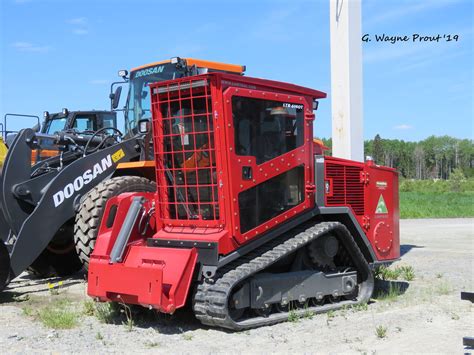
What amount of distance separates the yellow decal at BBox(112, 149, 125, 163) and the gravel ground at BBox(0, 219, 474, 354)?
1.92 m

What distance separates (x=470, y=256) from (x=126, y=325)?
784 centimetres

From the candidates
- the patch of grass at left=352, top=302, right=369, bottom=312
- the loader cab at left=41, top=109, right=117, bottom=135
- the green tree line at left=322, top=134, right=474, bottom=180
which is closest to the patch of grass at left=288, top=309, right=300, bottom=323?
the patch of grass at left=352, top=302, right=369, bottom=312

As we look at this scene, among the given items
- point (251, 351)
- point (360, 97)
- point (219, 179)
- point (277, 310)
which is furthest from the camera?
point (360, 97)

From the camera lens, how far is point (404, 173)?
121 meters

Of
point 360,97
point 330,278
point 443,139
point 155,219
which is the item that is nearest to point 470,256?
point 360,97

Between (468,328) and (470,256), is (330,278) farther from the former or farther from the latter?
(470,256)

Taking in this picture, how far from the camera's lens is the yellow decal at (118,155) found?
27.3ft

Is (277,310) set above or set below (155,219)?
below

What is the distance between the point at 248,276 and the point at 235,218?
1.88 feet

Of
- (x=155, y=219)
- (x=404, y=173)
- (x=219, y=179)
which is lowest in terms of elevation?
(x=404, y=173)

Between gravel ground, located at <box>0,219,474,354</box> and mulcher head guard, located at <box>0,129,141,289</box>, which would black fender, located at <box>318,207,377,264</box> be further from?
mulcher head guard, located at <box>0,129,141,289</box>

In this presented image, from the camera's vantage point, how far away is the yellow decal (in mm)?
8312

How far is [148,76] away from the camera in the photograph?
979 centimetres

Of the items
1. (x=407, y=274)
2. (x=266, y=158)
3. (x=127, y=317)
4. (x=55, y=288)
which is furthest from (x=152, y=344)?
(x=407, y=274)
